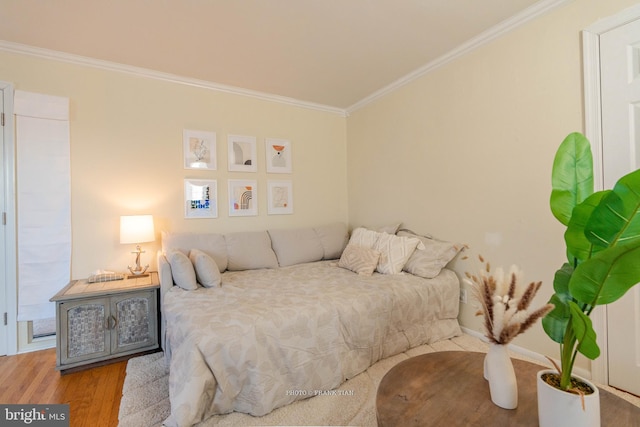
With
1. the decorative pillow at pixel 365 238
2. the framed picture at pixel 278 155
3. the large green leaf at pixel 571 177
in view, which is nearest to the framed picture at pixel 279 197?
the framed picture at pixel 278 155

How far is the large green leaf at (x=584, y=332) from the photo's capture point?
73 cm

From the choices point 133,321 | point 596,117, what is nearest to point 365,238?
point 596,117

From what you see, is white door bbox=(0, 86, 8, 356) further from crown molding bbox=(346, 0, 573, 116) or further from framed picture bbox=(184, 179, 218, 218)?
crown molding bbox=(346, 0, 573, 116)

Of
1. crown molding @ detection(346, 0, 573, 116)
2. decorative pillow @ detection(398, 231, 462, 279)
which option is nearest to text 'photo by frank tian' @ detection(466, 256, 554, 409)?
decorative pillow @ detection(398, 231, 462, 279)

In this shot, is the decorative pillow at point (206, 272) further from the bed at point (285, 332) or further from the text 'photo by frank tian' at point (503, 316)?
the text 'photo by frank tian' at point (503, 316)

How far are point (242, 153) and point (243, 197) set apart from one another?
506mm

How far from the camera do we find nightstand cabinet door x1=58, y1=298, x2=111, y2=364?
81.4 inches

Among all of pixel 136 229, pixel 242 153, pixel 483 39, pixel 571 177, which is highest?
pixel 483 39

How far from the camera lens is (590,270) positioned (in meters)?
0.73

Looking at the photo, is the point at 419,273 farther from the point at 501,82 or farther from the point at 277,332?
the point at 501,82

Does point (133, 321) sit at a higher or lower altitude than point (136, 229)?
lower

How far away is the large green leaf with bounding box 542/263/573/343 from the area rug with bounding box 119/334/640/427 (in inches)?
42.9

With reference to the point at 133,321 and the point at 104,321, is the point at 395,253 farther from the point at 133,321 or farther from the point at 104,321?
the point at 104,321

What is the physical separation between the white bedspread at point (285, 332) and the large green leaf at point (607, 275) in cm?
133
